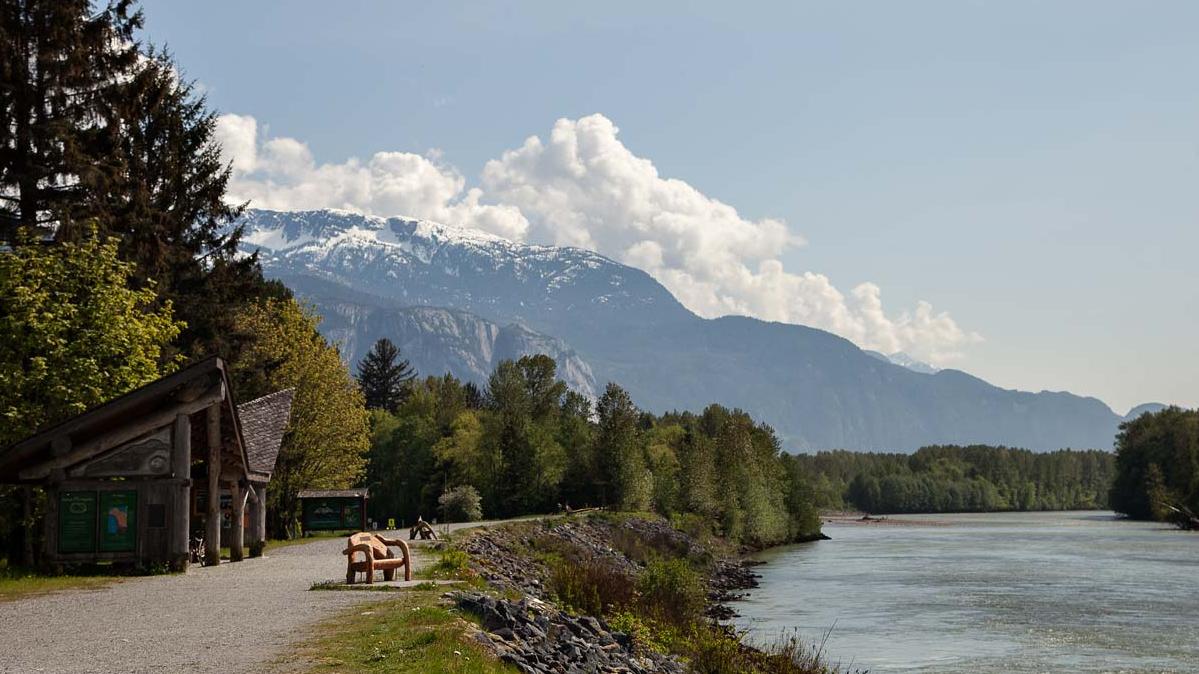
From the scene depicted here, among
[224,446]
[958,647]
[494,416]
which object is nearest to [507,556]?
[224,446]

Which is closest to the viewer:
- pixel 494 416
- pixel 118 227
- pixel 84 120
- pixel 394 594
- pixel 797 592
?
pixel 394 594

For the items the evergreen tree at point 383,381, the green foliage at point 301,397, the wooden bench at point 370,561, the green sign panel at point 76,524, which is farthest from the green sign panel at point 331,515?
the evergreen tree at point 383,381

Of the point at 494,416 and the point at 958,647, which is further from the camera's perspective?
the point at 494,416

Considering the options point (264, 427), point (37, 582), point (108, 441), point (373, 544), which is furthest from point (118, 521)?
point (264, 427)

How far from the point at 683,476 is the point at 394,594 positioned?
3559 inches

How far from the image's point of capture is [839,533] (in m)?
150

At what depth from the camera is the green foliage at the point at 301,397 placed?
59.5 m

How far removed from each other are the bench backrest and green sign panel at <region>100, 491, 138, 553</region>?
23.2 feet

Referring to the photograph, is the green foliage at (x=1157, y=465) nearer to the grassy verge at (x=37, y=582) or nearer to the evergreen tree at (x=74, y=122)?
the evergreen tree at (x=74, y=122)

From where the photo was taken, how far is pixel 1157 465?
168m

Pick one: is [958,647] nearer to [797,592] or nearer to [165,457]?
[797,592]

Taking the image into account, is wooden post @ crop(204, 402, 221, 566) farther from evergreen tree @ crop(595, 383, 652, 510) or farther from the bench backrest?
evergreen tree @ crop(595, 383, 652, 510)

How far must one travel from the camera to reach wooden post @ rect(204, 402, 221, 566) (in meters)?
34.2

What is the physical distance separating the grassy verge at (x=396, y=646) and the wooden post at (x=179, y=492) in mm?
12787
